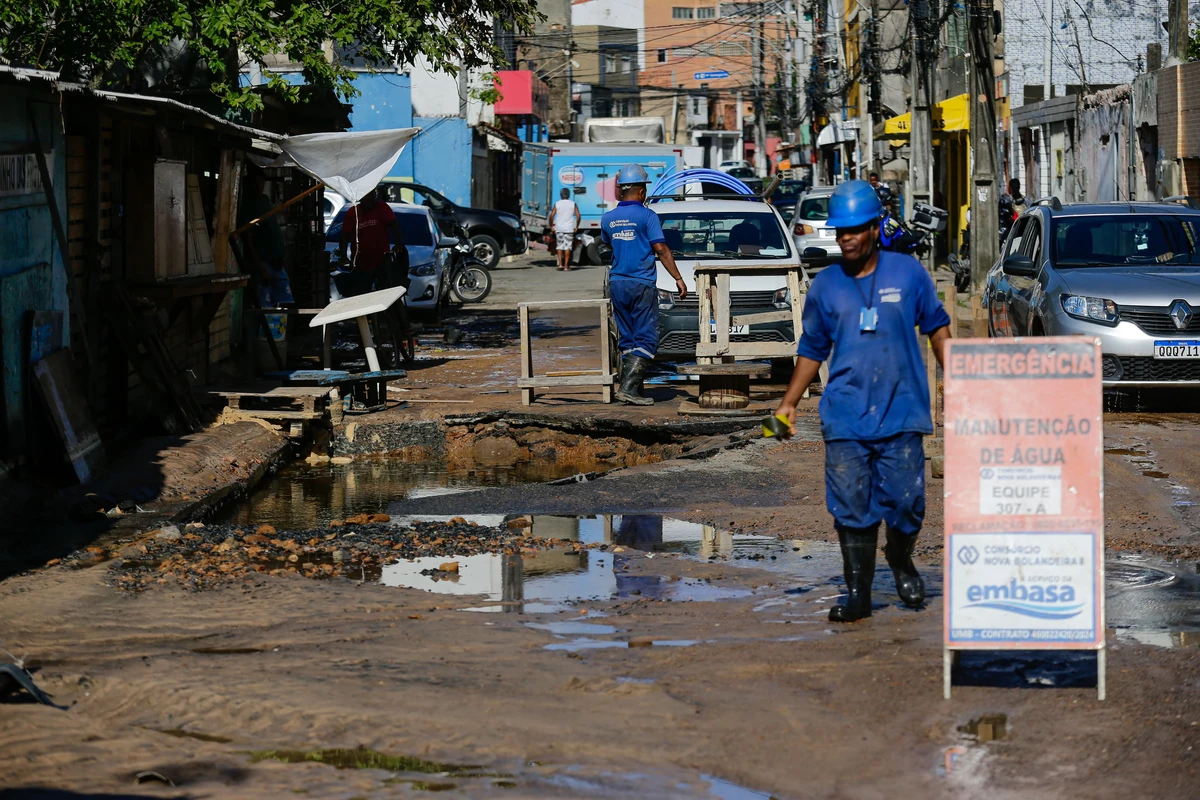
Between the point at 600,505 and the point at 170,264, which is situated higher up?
the point at 170,264

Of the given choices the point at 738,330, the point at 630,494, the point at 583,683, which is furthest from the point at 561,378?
the point at 583,683

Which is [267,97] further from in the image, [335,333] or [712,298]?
[712,298]

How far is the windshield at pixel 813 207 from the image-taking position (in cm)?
3009

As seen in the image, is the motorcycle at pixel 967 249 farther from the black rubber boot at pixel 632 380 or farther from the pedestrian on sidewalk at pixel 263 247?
the pedestrian on sidewalk at pixel 263 247

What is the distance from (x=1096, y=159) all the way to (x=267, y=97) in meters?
17.0

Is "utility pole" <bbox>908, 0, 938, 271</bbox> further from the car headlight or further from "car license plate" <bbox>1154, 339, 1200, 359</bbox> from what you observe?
"car license plate" <bbox>1154, 339, 1200, 359</bbox>

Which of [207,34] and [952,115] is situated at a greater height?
[952,115]

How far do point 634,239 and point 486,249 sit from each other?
63.6 ft

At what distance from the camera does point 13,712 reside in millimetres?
4758

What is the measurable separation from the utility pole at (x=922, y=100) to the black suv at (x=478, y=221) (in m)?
8.79

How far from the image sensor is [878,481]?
584 cm

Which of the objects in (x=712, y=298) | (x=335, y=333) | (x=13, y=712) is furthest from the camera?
(x=335, y=333)

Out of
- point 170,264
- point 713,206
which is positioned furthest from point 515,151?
point 170,264

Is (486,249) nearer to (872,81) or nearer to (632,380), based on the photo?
(872,81)
